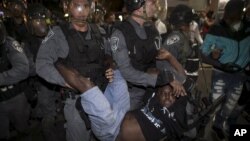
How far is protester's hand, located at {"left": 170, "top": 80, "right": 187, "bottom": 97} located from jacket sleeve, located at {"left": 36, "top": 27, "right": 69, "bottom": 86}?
3.10 feet

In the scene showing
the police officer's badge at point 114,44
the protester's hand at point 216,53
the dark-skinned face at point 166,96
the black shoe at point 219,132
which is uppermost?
the police officer's badge at point 114,44

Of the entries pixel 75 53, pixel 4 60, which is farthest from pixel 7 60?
pixel 75 53

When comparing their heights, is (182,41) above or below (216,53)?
above

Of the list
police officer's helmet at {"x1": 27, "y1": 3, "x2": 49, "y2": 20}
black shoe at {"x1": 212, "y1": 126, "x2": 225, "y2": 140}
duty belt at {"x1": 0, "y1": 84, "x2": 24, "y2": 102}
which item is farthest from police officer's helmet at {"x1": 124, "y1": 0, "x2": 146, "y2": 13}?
black shoe at {"x1": 212, "y1": 126, "x2": 225, "y2": 140}

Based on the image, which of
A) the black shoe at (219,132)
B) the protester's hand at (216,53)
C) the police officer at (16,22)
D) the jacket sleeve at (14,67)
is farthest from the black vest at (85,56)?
the black shoe at (219,132)

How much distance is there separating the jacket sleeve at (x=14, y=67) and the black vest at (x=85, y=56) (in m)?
0.83

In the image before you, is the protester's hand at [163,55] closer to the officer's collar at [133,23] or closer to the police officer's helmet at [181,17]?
the officer's collar at [133,23]

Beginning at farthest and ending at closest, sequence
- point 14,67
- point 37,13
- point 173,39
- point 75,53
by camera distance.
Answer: point 37,13 → point 173,39 → point 14,67 → point 75,53

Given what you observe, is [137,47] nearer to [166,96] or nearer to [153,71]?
[153,71]

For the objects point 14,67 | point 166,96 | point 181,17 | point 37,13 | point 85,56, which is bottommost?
point 166,96

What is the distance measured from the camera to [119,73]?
2746 millimetres

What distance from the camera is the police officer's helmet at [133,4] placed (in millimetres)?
3241

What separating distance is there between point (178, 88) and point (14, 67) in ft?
6.41

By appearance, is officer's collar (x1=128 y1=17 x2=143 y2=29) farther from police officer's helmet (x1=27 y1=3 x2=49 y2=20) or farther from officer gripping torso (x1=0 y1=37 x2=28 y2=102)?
police officer's helmet (x1=27 y1=3 x2=49 y2=20)
